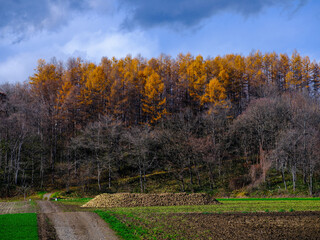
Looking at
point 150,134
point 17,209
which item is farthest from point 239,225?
point 150,134

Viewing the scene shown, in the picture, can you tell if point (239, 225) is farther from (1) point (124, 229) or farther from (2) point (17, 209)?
(2) point (17, 209)

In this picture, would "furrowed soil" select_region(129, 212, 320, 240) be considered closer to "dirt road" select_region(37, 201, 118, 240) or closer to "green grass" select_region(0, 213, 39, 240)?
"dirt road" select_region(37, 201, 118, 240)

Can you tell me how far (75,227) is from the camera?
1767 cm

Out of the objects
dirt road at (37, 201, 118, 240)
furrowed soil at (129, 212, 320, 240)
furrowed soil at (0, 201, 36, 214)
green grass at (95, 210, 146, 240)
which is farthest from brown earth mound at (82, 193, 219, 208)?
green grass at (95, 210, 146, 240)

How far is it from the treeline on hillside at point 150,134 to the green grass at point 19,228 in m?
25.6

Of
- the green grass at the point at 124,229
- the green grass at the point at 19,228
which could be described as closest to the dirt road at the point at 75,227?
the green grass at the point at 124,229

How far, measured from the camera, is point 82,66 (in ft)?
248

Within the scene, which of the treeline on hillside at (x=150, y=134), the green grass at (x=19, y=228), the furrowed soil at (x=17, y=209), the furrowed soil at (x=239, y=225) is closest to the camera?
the green grass at (x=19, y=228)

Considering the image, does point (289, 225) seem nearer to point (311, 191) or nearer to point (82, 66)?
point (311, 191)

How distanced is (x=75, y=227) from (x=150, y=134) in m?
33.9

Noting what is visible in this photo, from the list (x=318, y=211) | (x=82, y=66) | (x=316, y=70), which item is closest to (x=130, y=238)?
(x=318, y=211)

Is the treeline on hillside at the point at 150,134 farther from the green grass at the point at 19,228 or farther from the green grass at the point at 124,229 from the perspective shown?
the green grass at the point at 124,229

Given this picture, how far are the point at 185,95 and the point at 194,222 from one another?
5252cm

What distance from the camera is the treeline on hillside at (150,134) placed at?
45188mm
